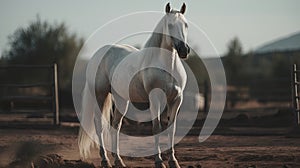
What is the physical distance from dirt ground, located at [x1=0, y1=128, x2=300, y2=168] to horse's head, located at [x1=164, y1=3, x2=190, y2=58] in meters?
1.45

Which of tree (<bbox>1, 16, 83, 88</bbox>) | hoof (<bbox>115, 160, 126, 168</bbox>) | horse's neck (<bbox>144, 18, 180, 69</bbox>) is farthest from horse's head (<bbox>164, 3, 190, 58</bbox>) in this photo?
tree (<bbox>1, 16, 83, 88</bbox>)

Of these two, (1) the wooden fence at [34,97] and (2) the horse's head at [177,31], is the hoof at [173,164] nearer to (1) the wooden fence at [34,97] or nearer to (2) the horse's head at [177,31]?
(2) the horse's head at [177,31]

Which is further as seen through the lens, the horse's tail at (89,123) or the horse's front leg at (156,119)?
Result: the horse's tail at (89,123)

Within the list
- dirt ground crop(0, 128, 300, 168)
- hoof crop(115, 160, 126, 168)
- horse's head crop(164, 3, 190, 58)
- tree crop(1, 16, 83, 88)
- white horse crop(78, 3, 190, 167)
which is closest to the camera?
horse's head crop(164, 3, 190, 58)

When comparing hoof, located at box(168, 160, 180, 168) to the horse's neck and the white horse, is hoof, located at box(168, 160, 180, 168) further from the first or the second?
the horse's neck

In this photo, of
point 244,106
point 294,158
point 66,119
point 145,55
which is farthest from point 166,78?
point 244,106

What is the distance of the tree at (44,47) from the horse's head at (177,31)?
74.1ft

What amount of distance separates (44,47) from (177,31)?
2634cm

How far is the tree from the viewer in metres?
29.4

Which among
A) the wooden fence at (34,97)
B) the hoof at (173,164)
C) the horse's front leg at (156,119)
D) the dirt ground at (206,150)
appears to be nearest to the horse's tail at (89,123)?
the dirt ground at (206,150)

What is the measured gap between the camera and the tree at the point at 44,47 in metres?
29.4

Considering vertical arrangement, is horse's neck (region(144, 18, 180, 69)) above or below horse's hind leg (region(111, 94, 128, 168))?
above

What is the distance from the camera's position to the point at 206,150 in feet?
26.5

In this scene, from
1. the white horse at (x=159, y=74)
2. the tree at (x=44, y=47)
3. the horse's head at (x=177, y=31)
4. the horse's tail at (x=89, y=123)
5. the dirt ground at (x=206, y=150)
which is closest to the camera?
the horse's head at (x=177, y=31)
